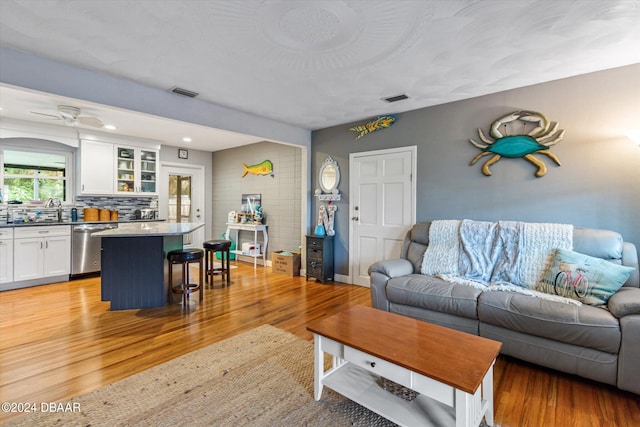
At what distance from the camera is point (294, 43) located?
2.27 metres

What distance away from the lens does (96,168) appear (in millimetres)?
5117

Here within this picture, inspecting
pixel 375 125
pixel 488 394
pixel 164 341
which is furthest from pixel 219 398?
pixel 375 125

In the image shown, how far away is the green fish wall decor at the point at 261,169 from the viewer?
579 centimetres

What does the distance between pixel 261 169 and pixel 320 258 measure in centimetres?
238

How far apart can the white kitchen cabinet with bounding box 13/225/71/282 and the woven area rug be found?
11.8ft

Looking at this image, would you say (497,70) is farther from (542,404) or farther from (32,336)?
(32,336)

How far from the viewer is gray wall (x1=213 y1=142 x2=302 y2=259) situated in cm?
542

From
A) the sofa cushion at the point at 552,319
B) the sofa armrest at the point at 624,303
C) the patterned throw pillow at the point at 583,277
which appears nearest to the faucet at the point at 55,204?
the sofa cushion at the point at 552,319

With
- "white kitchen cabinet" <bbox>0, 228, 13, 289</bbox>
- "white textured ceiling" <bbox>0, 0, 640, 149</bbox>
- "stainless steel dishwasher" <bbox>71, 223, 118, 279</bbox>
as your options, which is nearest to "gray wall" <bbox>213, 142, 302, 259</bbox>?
"white textured ceiling" <bbox>0, 0, 640, 149</bbox>

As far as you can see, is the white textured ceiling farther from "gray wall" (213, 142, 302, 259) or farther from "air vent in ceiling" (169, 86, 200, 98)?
"gray wall" (213, 142, 302, 259)

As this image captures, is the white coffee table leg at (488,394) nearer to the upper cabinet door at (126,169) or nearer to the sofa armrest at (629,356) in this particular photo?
the sofa armrest at (629,356)

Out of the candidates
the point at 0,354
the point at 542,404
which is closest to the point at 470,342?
the point at 542,404

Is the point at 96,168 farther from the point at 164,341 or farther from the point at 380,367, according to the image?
the point at 380,367

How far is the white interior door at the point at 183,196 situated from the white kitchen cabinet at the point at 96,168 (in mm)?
1162
